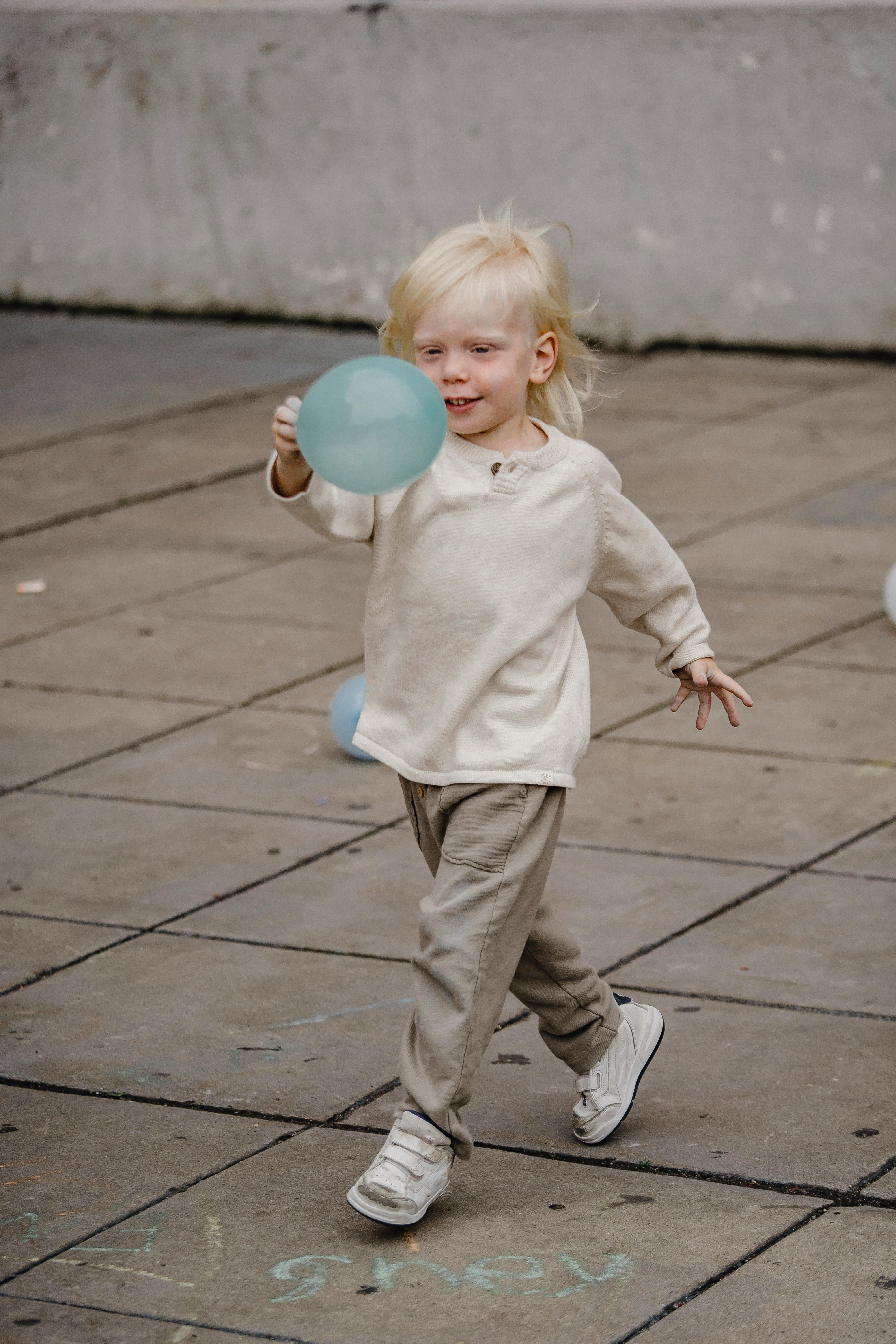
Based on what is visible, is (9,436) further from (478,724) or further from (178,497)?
(478,724)

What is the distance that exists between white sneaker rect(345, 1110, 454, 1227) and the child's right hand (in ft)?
3.42

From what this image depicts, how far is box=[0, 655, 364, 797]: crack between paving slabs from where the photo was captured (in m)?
5.43

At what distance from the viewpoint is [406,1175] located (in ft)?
10.1

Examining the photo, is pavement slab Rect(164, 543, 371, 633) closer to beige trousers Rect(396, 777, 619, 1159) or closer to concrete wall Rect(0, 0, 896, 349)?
beige trousers Rect(396, 777, 619, 1159)

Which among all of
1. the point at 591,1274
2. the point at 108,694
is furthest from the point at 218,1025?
the point at 108,694

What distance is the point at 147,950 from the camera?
4309 millimetres

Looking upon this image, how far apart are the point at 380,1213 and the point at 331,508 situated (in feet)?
3.75

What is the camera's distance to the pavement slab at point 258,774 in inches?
205

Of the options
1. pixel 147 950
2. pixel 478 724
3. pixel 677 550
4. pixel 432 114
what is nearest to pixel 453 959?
pixel 478 724

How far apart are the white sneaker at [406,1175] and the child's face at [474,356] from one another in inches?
45.6

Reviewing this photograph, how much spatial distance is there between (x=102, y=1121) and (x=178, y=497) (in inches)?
221

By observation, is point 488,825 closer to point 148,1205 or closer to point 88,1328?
point 148,1205

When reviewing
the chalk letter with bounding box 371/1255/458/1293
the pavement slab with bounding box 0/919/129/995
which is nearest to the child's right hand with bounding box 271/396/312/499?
the chalk letter with bounding box 371/1255/458/1293

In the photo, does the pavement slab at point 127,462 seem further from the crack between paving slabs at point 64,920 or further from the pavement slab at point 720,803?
the crack between paving slabs at point 64,920
